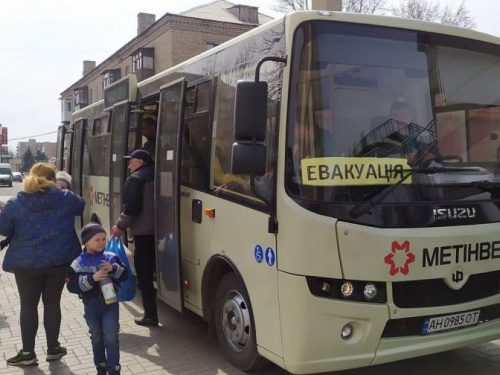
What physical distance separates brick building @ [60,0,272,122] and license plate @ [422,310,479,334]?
29.0m

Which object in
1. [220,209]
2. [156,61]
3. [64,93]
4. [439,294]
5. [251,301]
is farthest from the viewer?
[64,93]

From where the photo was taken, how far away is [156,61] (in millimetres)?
34656

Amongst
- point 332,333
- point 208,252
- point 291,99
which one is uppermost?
point 291,99

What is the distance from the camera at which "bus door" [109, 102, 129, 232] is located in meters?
6.74

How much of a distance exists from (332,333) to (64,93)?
215ft

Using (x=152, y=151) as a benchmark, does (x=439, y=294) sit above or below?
below

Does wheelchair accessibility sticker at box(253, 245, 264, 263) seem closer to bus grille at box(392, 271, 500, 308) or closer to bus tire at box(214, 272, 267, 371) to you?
bus tire at box(214, 272, 267, 371)

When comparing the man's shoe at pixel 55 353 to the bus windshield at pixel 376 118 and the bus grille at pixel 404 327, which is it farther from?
the bus grille at pixel 404 327

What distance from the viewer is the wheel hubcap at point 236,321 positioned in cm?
419

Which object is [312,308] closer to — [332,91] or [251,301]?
[251,301]

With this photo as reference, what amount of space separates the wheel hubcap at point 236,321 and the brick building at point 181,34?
2849 cm

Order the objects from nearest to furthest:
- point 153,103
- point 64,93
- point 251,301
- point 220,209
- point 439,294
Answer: point 439,294 → point 251,301 → point 220,209 → point 153,103 → point 64,93

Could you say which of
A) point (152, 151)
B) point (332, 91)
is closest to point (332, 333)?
point (332, 91)

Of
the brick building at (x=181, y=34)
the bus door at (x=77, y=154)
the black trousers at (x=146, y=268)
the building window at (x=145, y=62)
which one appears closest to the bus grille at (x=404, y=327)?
the black trousers at (x=146, y=268)
